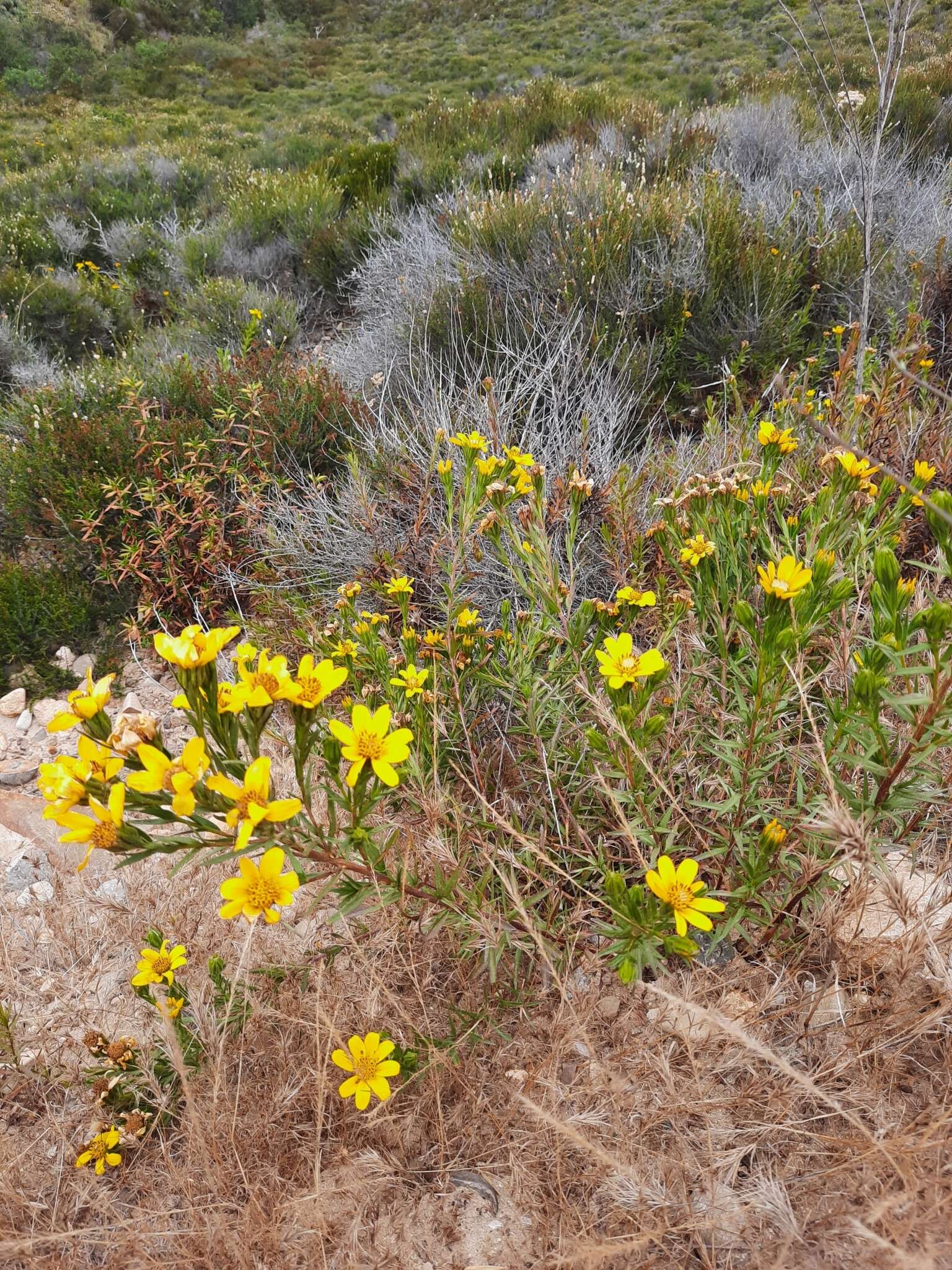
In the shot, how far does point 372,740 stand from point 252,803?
0.23 m

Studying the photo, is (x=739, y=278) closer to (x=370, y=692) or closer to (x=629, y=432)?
(x=629, y=432)

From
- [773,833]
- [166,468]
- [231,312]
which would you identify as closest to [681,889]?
[773,833]

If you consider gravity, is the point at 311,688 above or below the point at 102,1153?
above

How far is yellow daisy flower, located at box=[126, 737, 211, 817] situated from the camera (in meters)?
0.99

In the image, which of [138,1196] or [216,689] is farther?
[138,1196]

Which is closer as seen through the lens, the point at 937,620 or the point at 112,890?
the point at 937,620

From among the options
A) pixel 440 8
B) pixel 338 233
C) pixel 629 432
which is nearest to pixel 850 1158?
pixel 629 432

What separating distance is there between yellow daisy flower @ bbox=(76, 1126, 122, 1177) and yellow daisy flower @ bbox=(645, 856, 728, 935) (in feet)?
3.99

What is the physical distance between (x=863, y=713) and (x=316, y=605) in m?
2.25

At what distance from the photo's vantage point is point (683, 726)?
5.95 ft

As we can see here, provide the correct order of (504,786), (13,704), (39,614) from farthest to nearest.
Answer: (39,614)
(13,704)
(504,786)

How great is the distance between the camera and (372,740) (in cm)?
118

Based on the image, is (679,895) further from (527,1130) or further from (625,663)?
(527,1130)

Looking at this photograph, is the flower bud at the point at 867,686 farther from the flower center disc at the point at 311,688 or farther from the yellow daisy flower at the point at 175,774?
the yellow daisy flower at the point at 175,774
